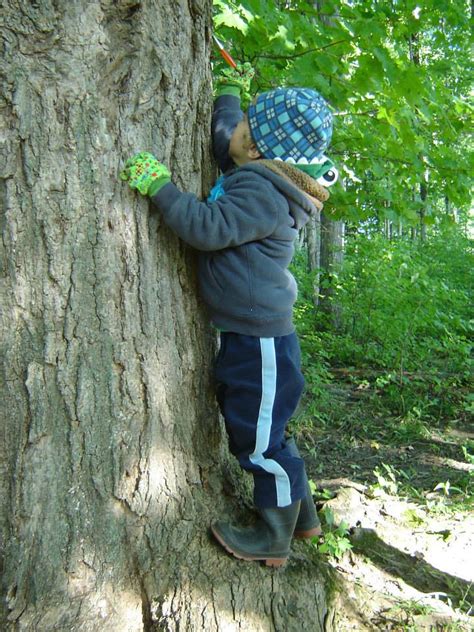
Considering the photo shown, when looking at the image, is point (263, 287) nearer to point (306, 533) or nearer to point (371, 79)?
point (306, 533)

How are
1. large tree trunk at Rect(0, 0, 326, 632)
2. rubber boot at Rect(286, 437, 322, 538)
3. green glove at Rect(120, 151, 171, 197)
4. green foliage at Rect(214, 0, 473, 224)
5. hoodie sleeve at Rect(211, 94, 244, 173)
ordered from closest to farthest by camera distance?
large tree trunk at Rect(0, 0, 326, 632)
green glove at Rect(120, 151, 171, 197)
hoodie sleeve at Rect(211, 94, 244, 173)
rubber boot at Rect(286, 437, 322, 538)
green foliage at Rect(214, 0, 473, 224)

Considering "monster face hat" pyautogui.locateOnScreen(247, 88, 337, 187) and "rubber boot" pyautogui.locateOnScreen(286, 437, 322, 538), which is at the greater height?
"monster face hat" pyautogui.locateOnScreen(247, 88, 337, 187)

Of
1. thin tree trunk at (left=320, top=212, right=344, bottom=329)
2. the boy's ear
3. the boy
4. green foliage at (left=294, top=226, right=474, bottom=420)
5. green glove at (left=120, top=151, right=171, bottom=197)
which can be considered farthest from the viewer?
thin tree trunk at (left=320, top=212, right=344, bottom=329)

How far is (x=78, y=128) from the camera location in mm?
1677

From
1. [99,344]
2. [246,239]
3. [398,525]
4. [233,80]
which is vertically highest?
[233,80]

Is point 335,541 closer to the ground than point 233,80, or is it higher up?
closer to the ground

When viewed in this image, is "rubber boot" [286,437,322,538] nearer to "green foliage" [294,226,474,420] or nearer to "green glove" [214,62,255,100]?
"green glove" [214,62,255,100]

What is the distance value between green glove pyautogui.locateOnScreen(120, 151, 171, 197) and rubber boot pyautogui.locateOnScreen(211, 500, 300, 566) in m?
1.27

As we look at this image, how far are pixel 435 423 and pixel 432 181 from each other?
2264 millimetres

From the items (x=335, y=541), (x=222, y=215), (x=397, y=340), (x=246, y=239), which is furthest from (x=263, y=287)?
(x=397, y=340)

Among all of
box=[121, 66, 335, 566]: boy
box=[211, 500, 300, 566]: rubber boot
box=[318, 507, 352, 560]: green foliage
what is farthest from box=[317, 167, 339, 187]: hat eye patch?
box=[318, 507, 352, 560]: green foliage

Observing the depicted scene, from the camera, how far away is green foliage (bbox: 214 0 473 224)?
10.8ft

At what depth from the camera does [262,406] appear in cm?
203

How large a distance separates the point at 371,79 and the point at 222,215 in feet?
7.21
